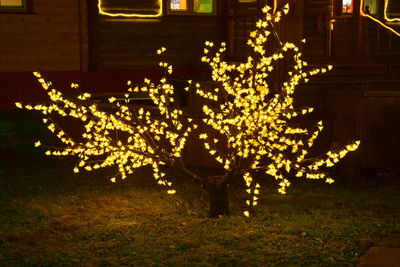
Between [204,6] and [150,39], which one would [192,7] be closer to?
[204,6]

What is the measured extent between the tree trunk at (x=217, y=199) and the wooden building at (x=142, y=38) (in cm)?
512

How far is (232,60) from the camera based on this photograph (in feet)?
52.0

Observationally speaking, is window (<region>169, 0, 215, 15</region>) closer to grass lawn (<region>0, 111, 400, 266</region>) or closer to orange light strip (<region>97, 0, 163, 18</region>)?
orange light strip (<region>97, 0, 163, 18</region>)

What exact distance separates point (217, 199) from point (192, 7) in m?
9.60

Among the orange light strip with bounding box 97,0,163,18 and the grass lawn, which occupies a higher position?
the orange light strip with bounding box 97,0,163,18

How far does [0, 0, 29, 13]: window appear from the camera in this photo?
15.4 metres

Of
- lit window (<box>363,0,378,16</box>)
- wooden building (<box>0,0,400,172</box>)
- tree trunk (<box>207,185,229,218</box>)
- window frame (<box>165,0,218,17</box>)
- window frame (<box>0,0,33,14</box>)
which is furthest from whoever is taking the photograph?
lit window (<box>363,0,378,16</box>)

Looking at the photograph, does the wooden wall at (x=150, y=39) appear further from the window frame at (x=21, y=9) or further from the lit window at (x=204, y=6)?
the window frame at (x=21, y=9)

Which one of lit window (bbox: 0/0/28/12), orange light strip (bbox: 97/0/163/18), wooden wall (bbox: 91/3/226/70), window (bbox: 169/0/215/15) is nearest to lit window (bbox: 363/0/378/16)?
wooden wall (bbox: 91/3/226/70)

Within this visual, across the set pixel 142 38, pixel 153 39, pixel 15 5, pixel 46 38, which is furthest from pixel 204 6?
pixel 15 5

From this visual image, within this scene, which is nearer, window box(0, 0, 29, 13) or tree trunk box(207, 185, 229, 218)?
tree trunk box(207, 185, 229, 218)

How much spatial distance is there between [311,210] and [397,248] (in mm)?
1647

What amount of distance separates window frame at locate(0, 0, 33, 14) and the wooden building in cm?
2

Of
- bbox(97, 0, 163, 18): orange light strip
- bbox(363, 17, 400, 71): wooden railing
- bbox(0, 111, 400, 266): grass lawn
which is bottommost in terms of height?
bbox(0, 111, 400, 266): grass lawn
